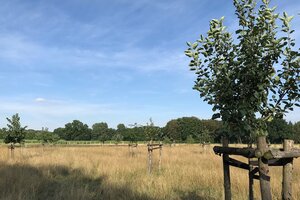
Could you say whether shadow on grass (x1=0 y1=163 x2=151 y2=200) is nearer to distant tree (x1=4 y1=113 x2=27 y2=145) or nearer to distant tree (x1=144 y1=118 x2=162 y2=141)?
distant tree (x1=144 y1=118 x2=162 y2=141)

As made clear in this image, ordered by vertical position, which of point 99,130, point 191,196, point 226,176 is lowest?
point 191,196

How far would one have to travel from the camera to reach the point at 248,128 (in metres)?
4.06

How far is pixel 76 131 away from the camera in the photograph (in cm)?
13150

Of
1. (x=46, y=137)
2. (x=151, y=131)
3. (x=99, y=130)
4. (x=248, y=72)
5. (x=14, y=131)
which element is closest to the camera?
(x=248, y=72)

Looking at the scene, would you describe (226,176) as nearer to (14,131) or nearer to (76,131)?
(14,131)

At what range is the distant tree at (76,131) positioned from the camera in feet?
427

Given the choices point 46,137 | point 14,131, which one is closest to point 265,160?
point 14,131

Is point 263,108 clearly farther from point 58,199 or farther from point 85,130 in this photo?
point 85,130

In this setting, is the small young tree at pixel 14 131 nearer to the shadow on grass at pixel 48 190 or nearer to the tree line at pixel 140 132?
the tree line at pixel 140 132

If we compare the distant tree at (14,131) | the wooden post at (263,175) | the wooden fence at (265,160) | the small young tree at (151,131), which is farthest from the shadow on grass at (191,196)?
the distant tree at (14,131)

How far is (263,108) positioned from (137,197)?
591 centimetres

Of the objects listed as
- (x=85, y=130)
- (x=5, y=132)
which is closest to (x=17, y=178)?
(x=5, y=132)

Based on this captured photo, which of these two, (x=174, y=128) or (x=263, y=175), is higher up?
(x=174, y=128)

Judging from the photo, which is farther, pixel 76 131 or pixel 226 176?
pixel 76 131
